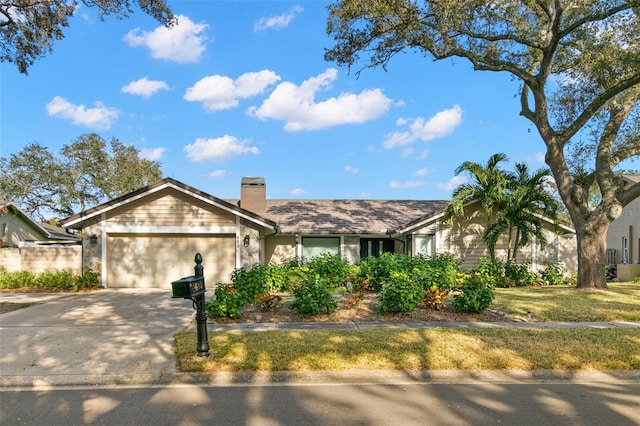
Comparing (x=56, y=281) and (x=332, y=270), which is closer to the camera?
(x=332, y=270)

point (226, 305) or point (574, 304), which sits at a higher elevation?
point (226, 305)

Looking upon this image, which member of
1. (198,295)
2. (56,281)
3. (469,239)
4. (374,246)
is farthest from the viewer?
(374,246)

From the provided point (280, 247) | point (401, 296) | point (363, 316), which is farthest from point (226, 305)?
point (280, 247)

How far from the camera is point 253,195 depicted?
71.2 feet

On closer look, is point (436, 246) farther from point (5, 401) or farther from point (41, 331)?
point (5, 401)

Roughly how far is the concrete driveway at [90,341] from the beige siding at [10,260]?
4449 millimetres

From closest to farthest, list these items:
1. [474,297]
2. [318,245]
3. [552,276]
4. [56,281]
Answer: [474,297] → [56,281] → [552,276] → [318,245]

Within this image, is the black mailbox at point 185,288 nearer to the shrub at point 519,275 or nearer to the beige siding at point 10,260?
the shrub at point 519,275

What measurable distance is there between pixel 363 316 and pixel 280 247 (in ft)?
35.9

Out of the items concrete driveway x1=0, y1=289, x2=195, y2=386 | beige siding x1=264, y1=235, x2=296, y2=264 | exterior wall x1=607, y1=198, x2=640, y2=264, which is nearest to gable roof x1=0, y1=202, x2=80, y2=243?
concrete driveway x1=0, y1=289, x2=195, y2=386

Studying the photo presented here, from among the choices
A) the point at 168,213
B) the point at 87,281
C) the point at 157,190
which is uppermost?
the point at 157,190

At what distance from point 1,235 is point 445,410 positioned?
84.3 feet

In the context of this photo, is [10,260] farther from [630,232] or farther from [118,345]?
[630,232]

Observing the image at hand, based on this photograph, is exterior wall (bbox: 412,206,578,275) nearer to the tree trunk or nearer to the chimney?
the tree trunk
